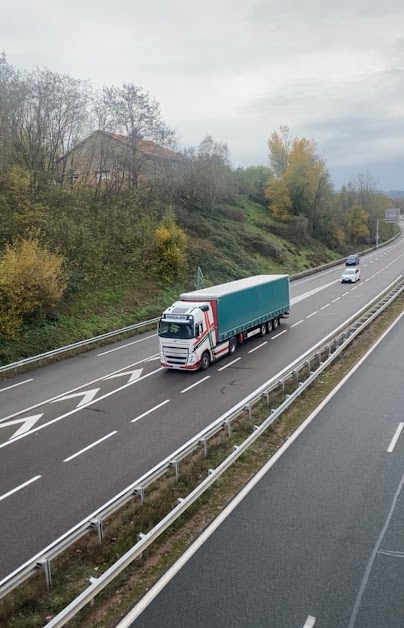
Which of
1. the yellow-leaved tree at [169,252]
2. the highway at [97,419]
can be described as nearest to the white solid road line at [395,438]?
the highway at [97,419]

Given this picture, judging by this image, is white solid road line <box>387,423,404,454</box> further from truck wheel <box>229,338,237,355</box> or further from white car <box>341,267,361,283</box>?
white car <box>341,267,361,283</box>

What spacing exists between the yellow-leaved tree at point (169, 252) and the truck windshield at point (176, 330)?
1671 cm

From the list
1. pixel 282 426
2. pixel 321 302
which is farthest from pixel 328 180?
pixel 282 426

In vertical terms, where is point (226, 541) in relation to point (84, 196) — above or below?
below

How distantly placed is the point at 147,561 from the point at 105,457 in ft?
16.2

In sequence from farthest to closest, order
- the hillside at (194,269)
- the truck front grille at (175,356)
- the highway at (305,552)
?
the hillside at (194,269) < the truck front grille at (175,356) < the highway at (305,552)

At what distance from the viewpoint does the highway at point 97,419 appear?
10.7 m

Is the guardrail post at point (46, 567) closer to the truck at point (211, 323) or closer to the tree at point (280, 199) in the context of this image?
the truck at point (211, 323)

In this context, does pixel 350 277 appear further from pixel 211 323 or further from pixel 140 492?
pixel 140 492

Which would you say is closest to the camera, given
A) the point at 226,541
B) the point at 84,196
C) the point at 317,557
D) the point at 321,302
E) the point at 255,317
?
the point at 317,557

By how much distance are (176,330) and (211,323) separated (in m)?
1.92

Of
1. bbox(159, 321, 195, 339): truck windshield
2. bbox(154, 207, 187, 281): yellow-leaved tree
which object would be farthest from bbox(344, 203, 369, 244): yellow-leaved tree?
A: bbox(159, 321, 195, 339): truck windshield

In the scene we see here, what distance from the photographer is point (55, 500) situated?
36.1 ft

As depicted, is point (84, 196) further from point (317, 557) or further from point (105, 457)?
point (317, 557)
